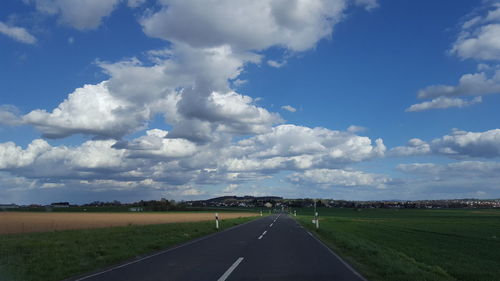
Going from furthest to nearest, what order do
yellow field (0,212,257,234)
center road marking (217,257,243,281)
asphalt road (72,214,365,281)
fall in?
yellow field (0,212,257,234)
asphalt road (72,214,365,281)
center road marking (217,257,243,281)

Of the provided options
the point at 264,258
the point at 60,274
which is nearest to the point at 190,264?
the point at 264,258

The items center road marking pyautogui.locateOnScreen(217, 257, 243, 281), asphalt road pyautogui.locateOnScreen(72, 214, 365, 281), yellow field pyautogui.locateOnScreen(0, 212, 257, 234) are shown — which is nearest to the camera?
center road marking pyautogui.locateOnScreen(217, 257, 243, 281)

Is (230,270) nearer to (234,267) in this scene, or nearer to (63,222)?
(234,267)

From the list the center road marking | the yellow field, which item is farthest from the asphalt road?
the yellow field

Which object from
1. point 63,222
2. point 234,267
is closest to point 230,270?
point 234,267

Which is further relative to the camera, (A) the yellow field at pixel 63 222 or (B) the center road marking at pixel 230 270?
(A) the yellow field at pixel 63 222

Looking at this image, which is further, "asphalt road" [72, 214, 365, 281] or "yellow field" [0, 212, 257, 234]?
"yellow field" [0, 212, 257, 234]

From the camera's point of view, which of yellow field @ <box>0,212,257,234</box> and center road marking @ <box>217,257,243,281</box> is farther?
yellow field @ <box>0,212,257,234</box>

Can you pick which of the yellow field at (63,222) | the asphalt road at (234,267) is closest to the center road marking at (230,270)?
the asphalt road at (234,267)

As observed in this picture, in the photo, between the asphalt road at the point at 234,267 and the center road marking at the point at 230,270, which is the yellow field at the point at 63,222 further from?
the center road marking at the point at 230,270

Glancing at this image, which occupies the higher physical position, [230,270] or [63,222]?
[230,270]

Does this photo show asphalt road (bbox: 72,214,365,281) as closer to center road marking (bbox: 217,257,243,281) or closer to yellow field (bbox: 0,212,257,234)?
center road marking (bbox: 217,257,243,281)

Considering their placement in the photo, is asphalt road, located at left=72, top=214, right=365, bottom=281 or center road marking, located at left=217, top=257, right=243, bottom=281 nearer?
center road marking, located at left=217, top=257, right=243, bottom=281

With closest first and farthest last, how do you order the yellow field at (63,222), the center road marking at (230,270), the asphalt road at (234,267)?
the center road marking at (230,270)
the asphalt road at (234,267)
the yellow field at (63,222)
